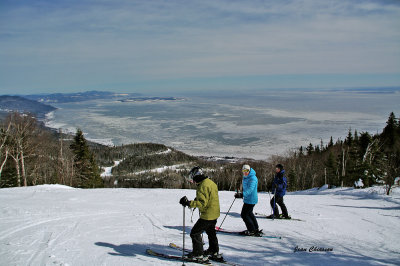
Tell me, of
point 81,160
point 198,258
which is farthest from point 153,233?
point 81,160

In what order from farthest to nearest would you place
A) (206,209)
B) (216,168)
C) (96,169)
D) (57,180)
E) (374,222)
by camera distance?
(216,168) → (96,169) → (57,180) → (374,222) → (206,209)

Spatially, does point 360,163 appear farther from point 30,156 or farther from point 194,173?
point 30,156

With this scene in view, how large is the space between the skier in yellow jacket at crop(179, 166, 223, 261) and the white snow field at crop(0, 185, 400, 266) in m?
0.43

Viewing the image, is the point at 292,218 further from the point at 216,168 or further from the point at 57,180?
the point at 216,168

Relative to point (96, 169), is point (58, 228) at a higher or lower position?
higher

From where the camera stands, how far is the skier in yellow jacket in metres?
4.39

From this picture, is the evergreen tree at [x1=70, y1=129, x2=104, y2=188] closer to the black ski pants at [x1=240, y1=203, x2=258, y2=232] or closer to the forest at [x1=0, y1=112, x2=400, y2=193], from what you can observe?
the forest at [x1=0, y1=112, x2=400, y2=193]

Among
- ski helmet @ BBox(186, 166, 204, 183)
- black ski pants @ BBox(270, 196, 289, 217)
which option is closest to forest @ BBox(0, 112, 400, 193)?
black ski pants @ BBox(270, 196, 289, 217)

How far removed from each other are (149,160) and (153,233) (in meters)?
105

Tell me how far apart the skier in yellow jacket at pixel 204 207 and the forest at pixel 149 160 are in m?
3.64

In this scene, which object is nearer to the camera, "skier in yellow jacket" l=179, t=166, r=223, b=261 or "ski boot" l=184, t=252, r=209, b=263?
"skier in yellow jacket" l=179, t=166, r=223, b=261

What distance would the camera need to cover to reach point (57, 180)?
27406mm

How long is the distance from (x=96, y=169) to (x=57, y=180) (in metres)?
4.46

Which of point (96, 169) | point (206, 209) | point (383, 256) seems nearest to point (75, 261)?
point (206, 209)
